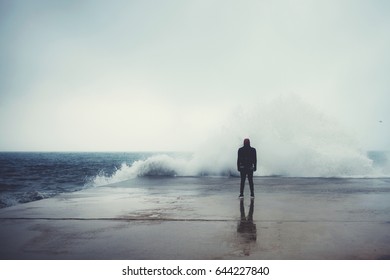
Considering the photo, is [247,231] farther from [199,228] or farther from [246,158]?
[246,158]

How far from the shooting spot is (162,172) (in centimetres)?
1800

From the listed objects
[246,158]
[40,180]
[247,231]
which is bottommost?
[40,180]

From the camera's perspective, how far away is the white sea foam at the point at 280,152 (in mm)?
17516

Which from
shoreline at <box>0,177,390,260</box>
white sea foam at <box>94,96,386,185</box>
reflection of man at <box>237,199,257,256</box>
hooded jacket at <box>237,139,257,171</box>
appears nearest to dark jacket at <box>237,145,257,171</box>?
hooded jacket at <box>237,139,257,171</box>

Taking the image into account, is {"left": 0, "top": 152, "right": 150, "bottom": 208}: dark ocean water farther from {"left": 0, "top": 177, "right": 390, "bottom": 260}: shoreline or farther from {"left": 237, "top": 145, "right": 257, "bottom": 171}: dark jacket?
{"left": 237, "top": 145, "right": 257, "bottom": 171}: dark jacket

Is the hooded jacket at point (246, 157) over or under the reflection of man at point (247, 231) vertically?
over

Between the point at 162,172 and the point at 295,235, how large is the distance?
13.6 meters

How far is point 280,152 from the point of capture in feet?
61.6

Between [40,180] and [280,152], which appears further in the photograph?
[40,180]

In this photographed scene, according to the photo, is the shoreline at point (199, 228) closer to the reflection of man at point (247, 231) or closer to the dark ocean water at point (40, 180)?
the reflection of man at point (247, 231)

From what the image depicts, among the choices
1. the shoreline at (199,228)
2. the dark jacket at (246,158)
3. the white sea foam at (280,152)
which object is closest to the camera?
the shoreline at (199,228)

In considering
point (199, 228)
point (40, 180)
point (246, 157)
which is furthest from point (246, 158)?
point (40, 180)

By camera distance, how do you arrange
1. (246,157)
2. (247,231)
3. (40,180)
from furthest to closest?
(40,180) < (246,157) < (247,231)

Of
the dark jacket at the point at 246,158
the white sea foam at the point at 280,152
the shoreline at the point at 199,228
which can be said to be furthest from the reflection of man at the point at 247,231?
the white sea foam at the point at 280,152
